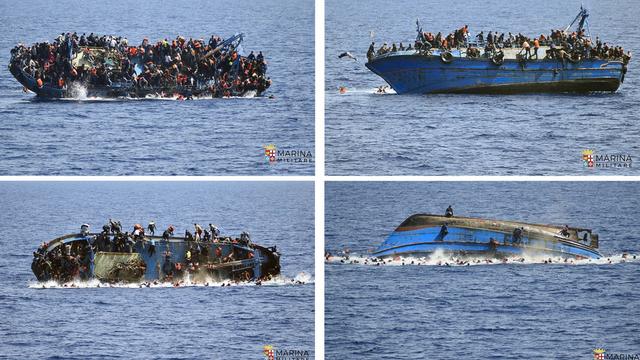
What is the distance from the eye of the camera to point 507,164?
10586 mm

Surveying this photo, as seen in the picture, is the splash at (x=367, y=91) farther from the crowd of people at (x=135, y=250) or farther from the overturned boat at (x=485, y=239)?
the crowd of people at (x=135, y=250)

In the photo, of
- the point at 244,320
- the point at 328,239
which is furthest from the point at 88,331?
the point at 328,239

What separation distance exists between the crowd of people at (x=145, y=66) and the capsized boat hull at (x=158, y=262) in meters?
1.45

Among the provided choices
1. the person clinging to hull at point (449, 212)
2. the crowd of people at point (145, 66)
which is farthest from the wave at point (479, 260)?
the crowd of people at point (145, 66)

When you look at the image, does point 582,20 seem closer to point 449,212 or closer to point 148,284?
point 449,212

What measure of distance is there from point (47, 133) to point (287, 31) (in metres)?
2.39

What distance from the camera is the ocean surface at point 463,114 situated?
414 inches

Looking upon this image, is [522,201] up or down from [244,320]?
up

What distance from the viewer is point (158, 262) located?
424 inches

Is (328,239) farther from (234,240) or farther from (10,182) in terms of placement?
(10,182)

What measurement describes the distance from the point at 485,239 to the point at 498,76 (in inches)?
62.2

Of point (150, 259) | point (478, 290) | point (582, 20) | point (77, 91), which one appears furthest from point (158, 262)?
point (582, 20)

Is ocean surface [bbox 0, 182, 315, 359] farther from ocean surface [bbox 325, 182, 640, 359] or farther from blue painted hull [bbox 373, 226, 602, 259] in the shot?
blue painted hull [bbox 373, 226, 602, 259]

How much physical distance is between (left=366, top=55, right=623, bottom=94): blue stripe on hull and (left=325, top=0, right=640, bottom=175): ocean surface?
13cm
